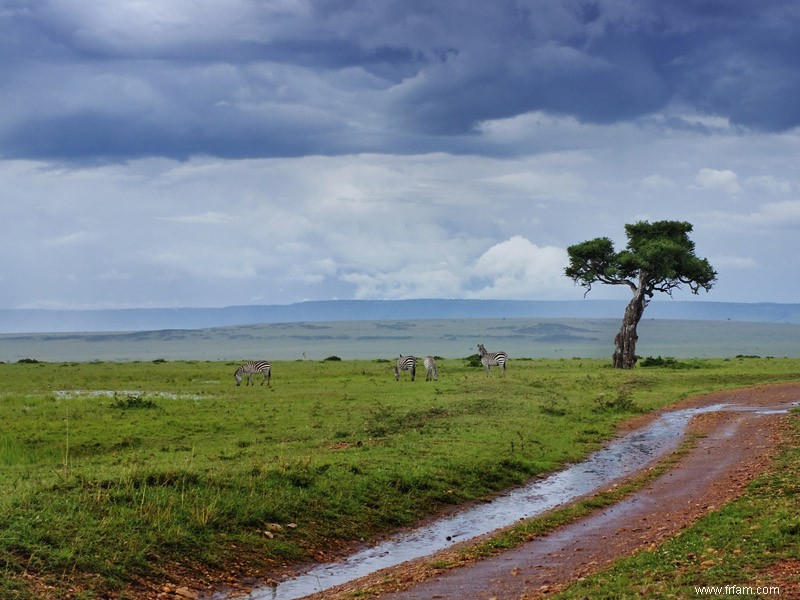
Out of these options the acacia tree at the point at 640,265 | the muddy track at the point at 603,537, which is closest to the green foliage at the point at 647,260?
the acacia tree at the point at 640,265

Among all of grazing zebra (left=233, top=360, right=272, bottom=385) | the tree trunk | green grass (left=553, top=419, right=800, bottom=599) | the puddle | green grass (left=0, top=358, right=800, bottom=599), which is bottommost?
the puddle

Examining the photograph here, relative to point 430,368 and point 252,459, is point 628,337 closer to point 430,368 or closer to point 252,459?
point 430,368

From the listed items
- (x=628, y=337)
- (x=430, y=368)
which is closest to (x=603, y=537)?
(x=430, y=368)

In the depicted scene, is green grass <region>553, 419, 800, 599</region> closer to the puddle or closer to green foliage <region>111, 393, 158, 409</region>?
the puddle

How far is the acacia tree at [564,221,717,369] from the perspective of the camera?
62.3 meters

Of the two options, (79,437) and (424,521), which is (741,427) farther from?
(79,437)

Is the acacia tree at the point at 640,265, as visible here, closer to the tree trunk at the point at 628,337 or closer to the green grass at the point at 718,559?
the tree trunk at the point at 628,337

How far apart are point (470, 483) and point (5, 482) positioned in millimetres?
11585

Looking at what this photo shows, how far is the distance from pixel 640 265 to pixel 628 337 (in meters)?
5.70

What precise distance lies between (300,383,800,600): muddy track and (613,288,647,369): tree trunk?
3561 centimetres

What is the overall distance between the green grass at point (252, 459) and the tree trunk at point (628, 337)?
41.3 ft

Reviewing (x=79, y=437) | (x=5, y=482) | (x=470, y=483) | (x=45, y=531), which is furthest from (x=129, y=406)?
(x=45, y=531)

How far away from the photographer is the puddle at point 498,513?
49.2 ft

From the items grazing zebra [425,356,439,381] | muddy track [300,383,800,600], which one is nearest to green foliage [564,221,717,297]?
grazing zebra [425,356,439,381]
